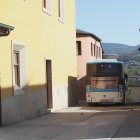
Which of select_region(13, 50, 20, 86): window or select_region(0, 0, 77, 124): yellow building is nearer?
select_region(0, 0, 77, 124): yellow building

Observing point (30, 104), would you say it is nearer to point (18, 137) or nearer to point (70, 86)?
point (18, 137)

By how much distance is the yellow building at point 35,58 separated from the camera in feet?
70.7

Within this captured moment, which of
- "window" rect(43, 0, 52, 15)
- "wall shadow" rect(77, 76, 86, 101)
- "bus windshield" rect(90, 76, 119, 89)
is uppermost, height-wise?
"window" rect(43, 0, 52, 15)

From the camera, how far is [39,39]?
27.3 meters

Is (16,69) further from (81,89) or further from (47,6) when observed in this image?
(81,89)

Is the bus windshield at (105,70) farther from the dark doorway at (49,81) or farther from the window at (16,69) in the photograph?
the window at (16,69)

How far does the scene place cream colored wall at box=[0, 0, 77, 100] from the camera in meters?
21.5

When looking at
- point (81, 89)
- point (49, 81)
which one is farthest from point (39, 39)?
point (81, 89)

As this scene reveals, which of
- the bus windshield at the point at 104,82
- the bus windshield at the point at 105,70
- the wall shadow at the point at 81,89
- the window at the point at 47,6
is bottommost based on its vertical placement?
the wall shadow at the point at 81,89

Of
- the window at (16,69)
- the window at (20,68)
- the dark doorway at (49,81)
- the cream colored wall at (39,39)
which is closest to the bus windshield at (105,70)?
the cream colored wall at (39,39)

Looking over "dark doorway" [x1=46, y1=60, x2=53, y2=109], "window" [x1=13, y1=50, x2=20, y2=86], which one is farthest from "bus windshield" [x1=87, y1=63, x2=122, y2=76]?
"window" [x1=13, y1=50, x2=20, y2=86]

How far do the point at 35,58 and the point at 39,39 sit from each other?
4.77 feet

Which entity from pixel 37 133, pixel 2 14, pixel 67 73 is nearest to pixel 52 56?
pixel 67 73

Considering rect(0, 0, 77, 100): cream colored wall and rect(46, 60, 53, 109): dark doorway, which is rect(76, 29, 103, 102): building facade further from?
rect(46, 60, 53, 109): dark doorway
